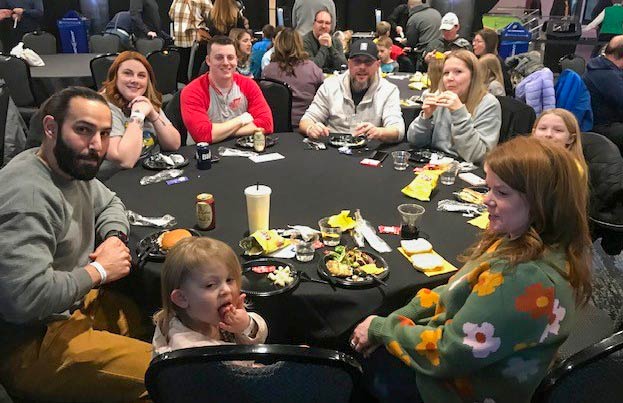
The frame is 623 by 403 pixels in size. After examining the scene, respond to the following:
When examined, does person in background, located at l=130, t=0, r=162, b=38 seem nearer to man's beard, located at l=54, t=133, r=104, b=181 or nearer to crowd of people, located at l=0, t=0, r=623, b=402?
crowd of people, located at l=0, t=0, r=623, b=402

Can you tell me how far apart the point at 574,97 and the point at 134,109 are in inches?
147

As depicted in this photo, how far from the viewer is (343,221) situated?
2096 mm

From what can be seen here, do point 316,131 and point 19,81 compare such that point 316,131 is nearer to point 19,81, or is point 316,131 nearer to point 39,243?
point 39,243

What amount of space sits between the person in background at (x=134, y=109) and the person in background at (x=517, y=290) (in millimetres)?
1847

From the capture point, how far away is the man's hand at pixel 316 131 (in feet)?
11.0

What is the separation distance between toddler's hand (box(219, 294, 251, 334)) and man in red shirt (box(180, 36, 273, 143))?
1863mm

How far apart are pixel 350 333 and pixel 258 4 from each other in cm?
1046

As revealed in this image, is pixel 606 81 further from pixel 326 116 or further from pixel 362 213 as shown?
pixel 362 213

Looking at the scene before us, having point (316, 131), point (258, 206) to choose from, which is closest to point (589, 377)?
point (258, 206)

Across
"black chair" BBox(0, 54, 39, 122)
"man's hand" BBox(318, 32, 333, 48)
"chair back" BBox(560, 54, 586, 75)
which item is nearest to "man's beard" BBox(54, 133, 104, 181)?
"black chair" BBox(0, 54, 39, 122)

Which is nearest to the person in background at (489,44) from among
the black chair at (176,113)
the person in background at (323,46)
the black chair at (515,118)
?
the person in background at (323,46)

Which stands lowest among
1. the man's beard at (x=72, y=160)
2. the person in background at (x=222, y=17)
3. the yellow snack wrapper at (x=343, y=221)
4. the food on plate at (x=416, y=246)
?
the food on plate at (x=416, y=246)

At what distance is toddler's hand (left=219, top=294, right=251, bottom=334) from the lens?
5.24ft

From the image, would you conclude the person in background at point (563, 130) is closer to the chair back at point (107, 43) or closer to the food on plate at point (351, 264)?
the food on plate at point (351, 264)
